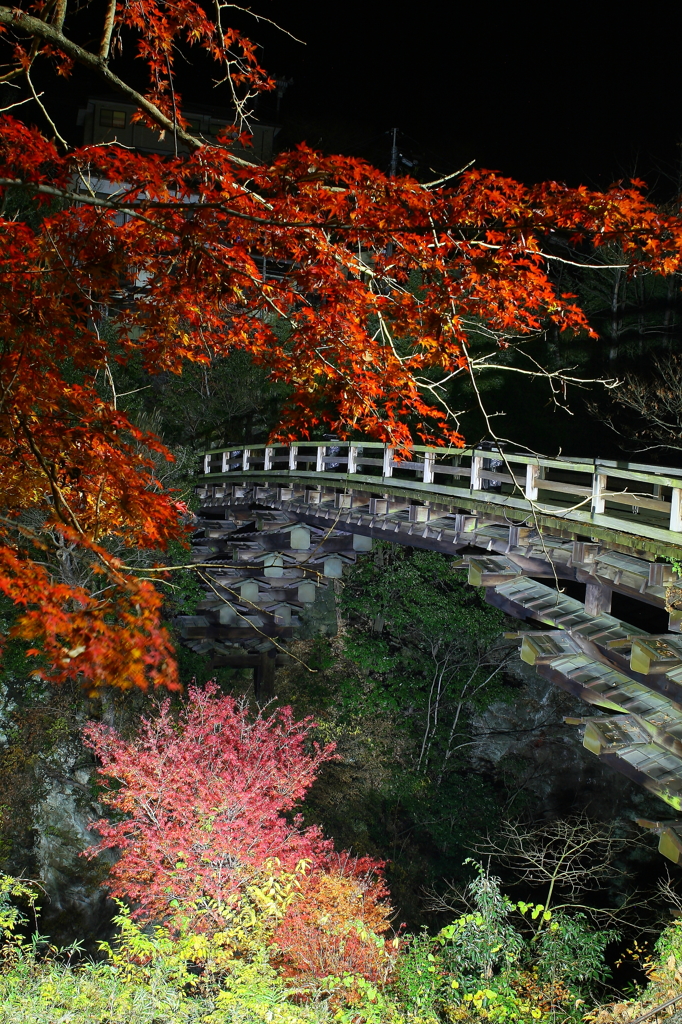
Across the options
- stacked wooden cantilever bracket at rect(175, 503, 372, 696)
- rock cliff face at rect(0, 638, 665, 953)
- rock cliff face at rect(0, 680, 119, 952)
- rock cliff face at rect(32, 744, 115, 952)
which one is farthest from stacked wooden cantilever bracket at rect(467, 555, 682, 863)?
rock cliff face at rect(32, 744, 115, 952)

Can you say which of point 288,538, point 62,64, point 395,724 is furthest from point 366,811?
point 62,64

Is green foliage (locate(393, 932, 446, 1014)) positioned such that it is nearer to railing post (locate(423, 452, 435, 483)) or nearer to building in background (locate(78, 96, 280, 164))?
railing post (locate(423, 452, 435, 483))

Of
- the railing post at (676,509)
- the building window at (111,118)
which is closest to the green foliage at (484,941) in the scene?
the railing post at (676,509)

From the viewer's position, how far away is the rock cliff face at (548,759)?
15430mm

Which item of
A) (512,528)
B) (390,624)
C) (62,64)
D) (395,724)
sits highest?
(62,64)

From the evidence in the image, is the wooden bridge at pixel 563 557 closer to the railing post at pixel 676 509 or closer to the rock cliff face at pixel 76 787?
the railing post at pixel 676 509

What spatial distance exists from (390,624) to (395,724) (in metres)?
2.61

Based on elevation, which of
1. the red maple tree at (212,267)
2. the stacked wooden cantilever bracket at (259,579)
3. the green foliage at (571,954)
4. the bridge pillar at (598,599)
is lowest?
A: the green foliage at (571,954)

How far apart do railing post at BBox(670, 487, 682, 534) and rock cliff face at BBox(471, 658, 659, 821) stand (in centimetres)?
992

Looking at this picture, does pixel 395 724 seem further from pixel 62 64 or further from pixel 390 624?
pixel 62 64

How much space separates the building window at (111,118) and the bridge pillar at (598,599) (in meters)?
28.9

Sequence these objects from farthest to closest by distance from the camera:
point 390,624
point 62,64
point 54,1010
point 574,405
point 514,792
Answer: point 574,405 → point 390,624 → point 514,792 → point 54,1010 → point 62,64

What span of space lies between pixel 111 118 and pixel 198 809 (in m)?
27.7

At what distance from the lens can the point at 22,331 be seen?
6.46 m
